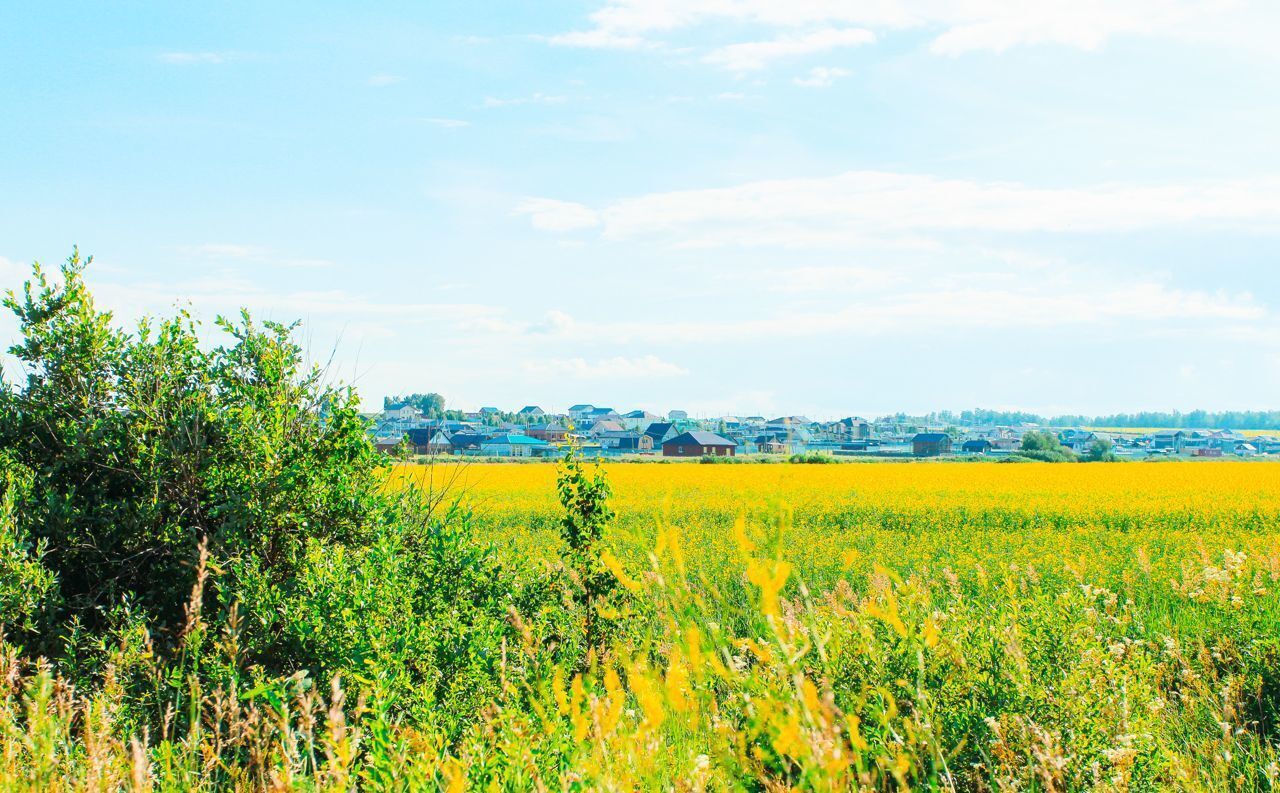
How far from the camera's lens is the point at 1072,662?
4.96 meters

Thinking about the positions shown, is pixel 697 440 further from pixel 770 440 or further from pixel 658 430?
pixel 658 430

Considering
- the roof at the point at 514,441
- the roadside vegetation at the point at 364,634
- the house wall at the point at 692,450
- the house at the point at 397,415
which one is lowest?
the house wall at the point at 692,450

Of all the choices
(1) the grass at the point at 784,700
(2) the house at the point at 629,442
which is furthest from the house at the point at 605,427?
(1) the grass at the point at 784,700

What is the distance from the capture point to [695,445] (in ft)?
312

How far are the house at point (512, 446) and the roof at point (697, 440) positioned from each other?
575 inches

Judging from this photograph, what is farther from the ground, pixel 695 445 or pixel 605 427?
pixel 605 427

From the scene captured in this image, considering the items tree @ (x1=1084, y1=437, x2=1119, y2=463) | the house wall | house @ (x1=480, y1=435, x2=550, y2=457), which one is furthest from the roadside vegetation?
the house wall

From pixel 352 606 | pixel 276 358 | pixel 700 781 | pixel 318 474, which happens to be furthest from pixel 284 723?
pixel 276 358

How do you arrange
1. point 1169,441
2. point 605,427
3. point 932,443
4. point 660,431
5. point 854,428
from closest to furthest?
1. point 932,443
2. point 660,431
3. point 1169,441
4. point 605,427
5. point 854,428

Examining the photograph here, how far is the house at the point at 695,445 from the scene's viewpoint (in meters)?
94.9

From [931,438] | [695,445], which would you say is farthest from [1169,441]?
[695,445]

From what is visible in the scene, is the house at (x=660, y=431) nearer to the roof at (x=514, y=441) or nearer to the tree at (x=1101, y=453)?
the roof at (x=514, y=441)

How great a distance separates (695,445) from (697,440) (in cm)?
63

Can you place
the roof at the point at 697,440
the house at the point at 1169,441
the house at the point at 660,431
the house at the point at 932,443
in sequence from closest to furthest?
1. the roof at the point at 697,440
2. the house at the point at 932,443
3. the house at the point at 660,431
4. the house at the point at 1169,441
